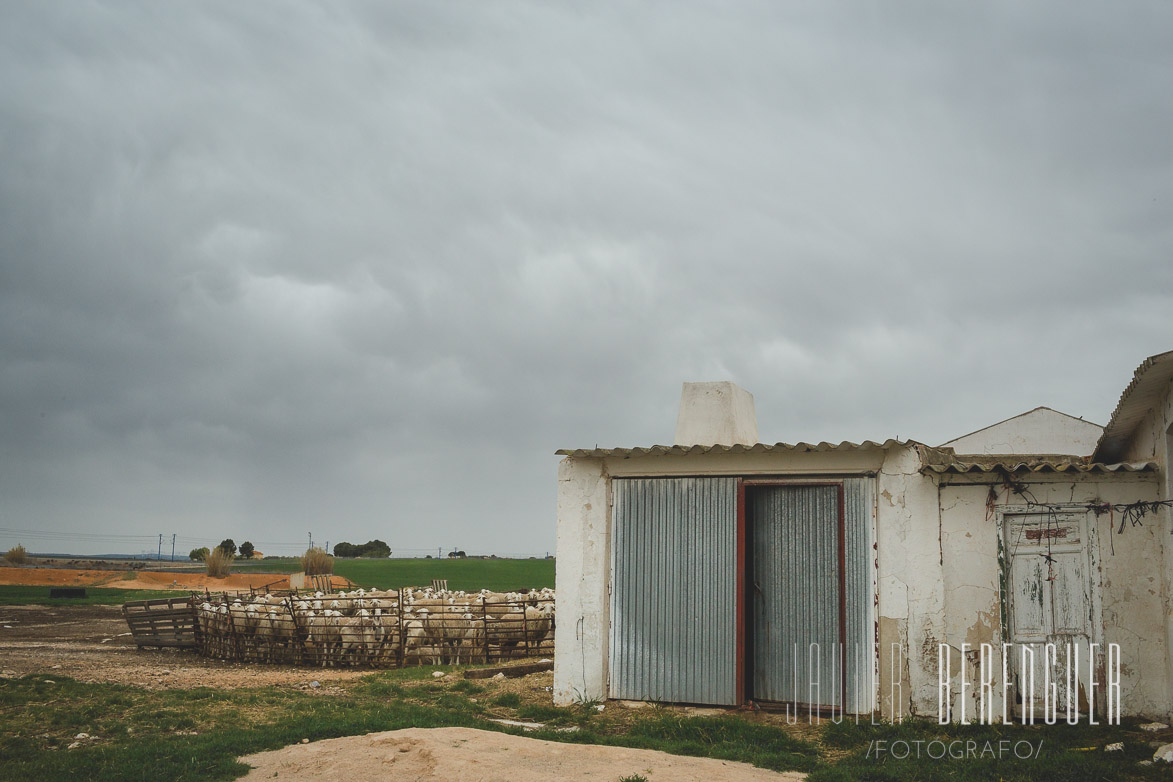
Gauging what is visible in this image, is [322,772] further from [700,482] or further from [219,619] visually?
[219,619]

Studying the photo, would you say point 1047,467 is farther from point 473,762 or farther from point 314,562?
point 314,562

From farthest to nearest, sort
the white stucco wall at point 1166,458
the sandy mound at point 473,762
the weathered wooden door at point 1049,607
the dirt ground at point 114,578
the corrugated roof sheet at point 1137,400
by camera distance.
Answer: the dirt ground at point 114,578, the weathered wooden door at point 1049,607, the white stucco wall at point 1166,458, the corrugated roof sheet at point 1137,400, the sandy mound at point 473,762

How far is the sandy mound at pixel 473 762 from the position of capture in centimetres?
770

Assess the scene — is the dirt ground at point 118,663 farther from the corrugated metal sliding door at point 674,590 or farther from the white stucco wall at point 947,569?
the white stucco wall at point 947,569

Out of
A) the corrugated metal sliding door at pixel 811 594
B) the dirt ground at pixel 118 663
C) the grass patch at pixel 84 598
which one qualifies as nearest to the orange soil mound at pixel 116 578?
the grass patch at pixel 84 598

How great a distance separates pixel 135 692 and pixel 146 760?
4.50 meters

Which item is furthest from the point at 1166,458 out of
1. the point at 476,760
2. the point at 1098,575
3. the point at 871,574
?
the point at 476,760

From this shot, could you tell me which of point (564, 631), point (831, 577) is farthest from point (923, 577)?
point (564, 631)

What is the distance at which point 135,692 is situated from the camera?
1257 cm

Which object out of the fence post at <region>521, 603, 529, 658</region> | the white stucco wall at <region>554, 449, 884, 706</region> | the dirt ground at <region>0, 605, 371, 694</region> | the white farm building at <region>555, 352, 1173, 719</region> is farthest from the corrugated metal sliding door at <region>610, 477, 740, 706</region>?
the fence post at <region>521, 603, 529, 658</region>

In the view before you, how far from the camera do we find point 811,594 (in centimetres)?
1145

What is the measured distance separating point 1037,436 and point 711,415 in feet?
40.9

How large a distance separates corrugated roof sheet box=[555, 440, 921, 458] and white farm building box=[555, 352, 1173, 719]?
0.03 m

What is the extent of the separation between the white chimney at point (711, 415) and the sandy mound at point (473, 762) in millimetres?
6906
